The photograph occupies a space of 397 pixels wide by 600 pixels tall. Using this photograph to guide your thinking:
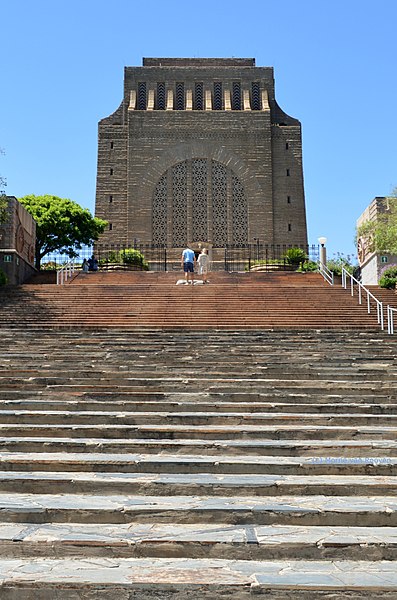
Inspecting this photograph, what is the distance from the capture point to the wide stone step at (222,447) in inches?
257

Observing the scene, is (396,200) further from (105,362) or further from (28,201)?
(28,201)

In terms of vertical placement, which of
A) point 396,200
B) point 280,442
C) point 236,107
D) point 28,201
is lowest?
point 280,442

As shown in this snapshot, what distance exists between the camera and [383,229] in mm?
22312

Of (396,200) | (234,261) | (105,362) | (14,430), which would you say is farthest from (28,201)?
(14,430)

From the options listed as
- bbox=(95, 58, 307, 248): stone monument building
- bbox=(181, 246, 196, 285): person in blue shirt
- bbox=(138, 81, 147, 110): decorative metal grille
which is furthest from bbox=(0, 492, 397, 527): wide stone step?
bbox=(138, 81, 147, 110): decorative metal grille

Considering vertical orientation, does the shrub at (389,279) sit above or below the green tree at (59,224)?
below

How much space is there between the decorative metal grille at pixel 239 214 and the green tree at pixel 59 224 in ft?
32.0

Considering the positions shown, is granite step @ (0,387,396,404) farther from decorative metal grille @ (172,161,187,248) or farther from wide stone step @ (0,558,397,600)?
decorative metal grille @ (172,161,187,248)

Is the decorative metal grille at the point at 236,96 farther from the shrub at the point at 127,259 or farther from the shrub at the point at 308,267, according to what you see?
the shrub at the point at 308,267

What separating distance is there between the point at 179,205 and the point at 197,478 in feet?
128

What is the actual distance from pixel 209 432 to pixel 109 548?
2832 mm

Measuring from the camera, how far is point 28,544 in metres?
4.36

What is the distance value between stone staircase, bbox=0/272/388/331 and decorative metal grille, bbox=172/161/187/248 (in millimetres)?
24288

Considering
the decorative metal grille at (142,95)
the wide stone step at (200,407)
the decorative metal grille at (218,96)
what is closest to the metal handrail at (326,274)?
the wide stone step at (200,407)
